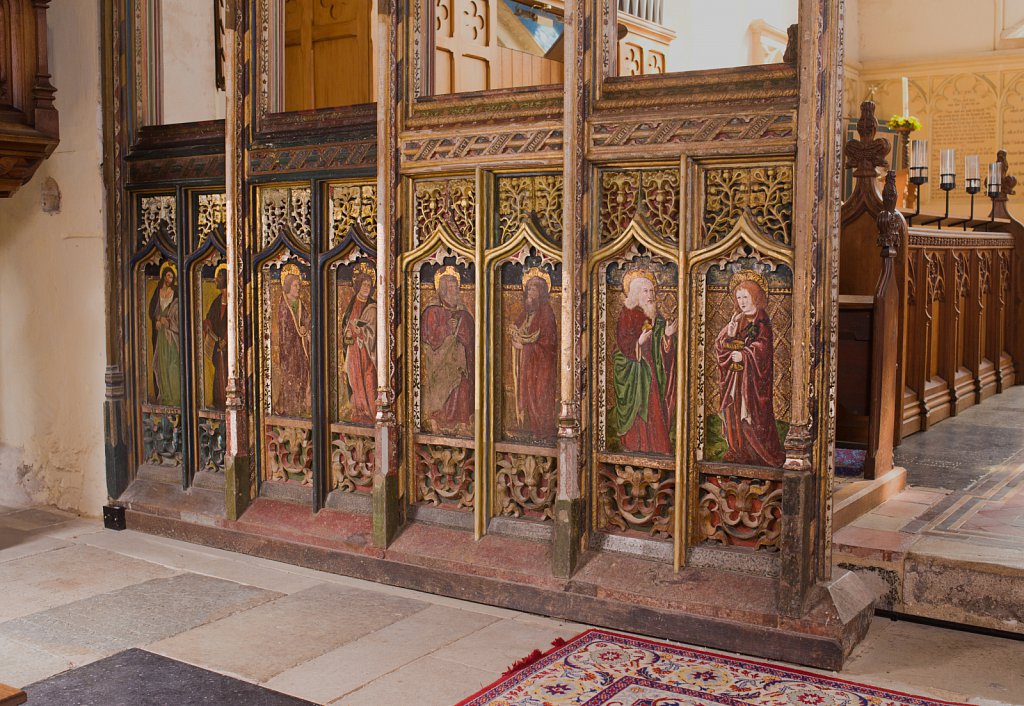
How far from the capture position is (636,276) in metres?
3.78

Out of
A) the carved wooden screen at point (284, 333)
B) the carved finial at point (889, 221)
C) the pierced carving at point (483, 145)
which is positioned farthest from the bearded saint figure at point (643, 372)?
the carved finial at point (889, 221)

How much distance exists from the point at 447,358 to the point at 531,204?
0.70m

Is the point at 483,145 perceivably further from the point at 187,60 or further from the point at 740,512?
the point at 187,60

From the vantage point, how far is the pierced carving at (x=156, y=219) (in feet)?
16.5

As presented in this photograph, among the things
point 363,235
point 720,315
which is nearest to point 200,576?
point 363,235

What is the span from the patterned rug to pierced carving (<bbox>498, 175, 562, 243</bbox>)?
4.80 feet

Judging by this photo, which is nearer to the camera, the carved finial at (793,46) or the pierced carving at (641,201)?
the carved finial at (793,46)

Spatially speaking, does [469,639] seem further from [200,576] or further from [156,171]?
[156,171]

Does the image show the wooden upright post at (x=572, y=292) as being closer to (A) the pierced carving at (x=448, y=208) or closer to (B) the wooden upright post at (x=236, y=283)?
(A) the pierced carving at (x=448, y=208)

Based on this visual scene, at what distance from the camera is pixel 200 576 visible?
4.34 m

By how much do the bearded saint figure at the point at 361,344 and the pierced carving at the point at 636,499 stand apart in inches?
42.8

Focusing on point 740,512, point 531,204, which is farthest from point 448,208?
point 740,512

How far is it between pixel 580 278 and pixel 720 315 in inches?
19.9

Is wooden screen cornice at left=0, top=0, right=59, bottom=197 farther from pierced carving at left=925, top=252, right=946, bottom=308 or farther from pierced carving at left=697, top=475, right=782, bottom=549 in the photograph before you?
pierced carving at left=925, top=252, right=946, bottom=308
